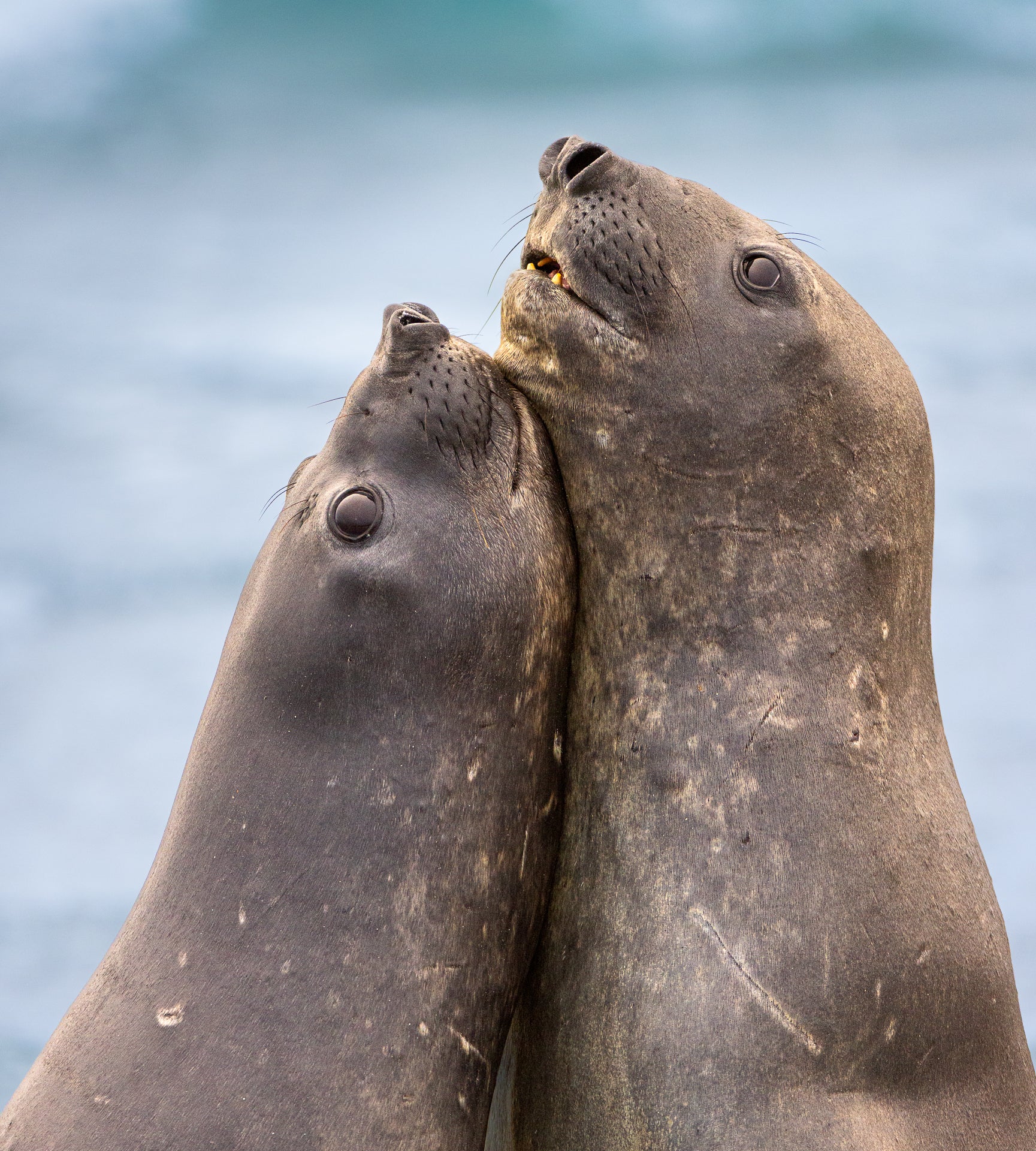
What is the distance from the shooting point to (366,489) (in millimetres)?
3738

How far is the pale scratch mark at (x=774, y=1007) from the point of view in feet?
11.5

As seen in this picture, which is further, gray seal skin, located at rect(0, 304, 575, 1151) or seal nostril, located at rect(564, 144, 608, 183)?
seal nostril, located at rect(564, 144, 608, 183)

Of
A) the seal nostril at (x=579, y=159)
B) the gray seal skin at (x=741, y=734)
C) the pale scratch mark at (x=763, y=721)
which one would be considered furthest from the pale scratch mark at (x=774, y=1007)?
the seal nostril at (x=579, y=159)

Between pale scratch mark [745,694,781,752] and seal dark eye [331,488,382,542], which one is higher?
seal dark eye [331,488,382,542]

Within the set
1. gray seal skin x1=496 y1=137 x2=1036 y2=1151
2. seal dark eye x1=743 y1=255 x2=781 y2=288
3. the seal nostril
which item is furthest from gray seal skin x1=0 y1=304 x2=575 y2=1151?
seal dark eye x1=743 y1=255 x2=781 y2=288

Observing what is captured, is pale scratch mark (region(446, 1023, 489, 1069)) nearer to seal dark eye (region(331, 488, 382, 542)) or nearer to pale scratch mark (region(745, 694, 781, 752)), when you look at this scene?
pale scratch mark (region(745, 694, 781, 752))

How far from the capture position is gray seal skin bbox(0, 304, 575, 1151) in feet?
11.4

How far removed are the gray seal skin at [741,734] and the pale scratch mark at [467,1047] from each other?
0.64ft

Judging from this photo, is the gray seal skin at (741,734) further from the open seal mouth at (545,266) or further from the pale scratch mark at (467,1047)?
the pale scratch mark at (467,1047)

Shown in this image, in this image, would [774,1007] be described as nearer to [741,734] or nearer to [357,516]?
[741,734]

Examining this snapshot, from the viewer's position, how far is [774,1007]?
351 centimetres

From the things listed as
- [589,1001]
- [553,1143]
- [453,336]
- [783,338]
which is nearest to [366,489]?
[453,336]

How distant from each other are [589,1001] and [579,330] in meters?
1.59

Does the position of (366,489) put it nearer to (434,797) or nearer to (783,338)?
(434,797)
